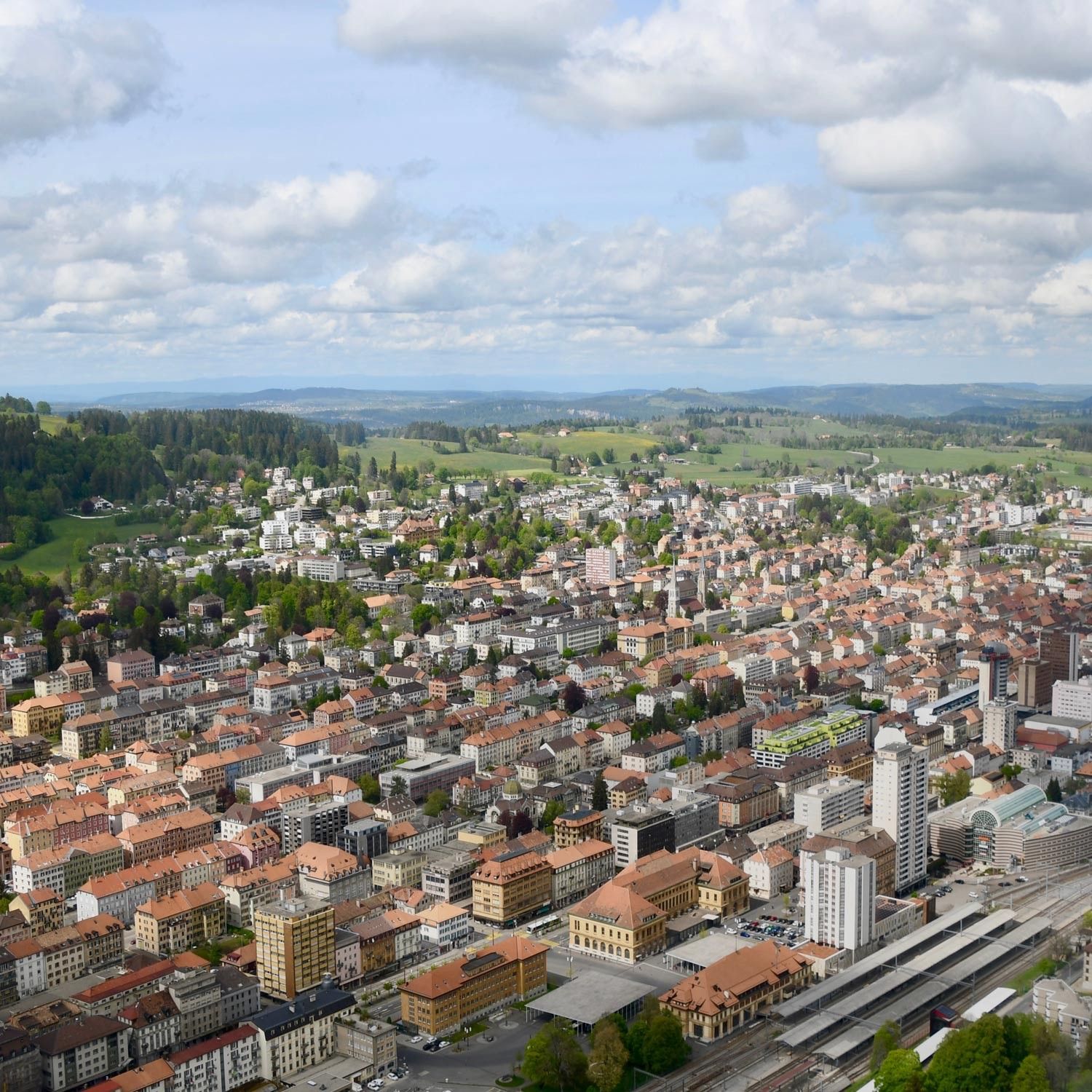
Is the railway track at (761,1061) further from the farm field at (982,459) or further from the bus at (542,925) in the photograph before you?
the farm field at (982,459)

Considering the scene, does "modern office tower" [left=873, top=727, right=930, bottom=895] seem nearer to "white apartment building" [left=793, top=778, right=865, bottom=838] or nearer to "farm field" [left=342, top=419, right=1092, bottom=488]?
"white apartment building" [left=793, top=778, right=865, bottom=838]

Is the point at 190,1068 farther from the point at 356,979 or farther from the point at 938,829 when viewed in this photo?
the point at 938,829

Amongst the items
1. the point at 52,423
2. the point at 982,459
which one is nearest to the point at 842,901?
the point at 52,423

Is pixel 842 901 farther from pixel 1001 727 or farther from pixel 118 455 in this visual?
pixel 118 455

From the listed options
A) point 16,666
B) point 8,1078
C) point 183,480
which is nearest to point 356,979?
point 8,1078

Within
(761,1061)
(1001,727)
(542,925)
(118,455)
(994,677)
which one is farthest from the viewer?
(118,455)

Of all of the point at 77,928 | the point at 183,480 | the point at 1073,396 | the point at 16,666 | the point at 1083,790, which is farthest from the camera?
the point at 1073,396
